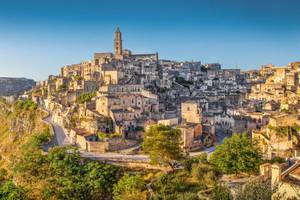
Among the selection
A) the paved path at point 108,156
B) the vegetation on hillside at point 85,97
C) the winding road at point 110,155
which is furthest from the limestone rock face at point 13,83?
the paved path at point 108,156

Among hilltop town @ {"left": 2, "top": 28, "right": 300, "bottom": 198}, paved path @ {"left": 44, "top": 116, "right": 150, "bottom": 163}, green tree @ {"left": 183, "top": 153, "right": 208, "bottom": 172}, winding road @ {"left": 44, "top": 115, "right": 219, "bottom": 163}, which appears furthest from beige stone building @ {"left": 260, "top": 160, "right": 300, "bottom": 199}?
paved path @ {"left": 44, "top": 116, "right": 150, "bottom": 163}

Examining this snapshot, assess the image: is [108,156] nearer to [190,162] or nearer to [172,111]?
[190,162]

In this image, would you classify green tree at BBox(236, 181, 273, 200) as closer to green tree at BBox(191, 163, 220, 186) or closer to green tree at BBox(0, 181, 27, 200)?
green tree at BBox(191, 163, 220, 186)

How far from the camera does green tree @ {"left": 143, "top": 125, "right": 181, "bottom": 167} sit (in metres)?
28.9

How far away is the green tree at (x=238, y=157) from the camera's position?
79.9 feet

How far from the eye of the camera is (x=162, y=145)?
1134 inches

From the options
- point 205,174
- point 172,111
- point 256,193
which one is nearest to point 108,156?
point 205,174

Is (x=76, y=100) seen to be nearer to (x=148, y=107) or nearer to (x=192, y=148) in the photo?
(x=148, y=107)

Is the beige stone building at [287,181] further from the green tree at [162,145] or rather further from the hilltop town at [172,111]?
the green tree at [162,145]

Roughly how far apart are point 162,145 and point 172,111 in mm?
17319

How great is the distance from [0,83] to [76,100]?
441 feet

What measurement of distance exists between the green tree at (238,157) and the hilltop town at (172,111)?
1411 millimetres

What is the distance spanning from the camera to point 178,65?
3113 inches

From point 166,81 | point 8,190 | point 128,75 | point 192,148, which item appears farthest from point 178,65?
point 8,190
